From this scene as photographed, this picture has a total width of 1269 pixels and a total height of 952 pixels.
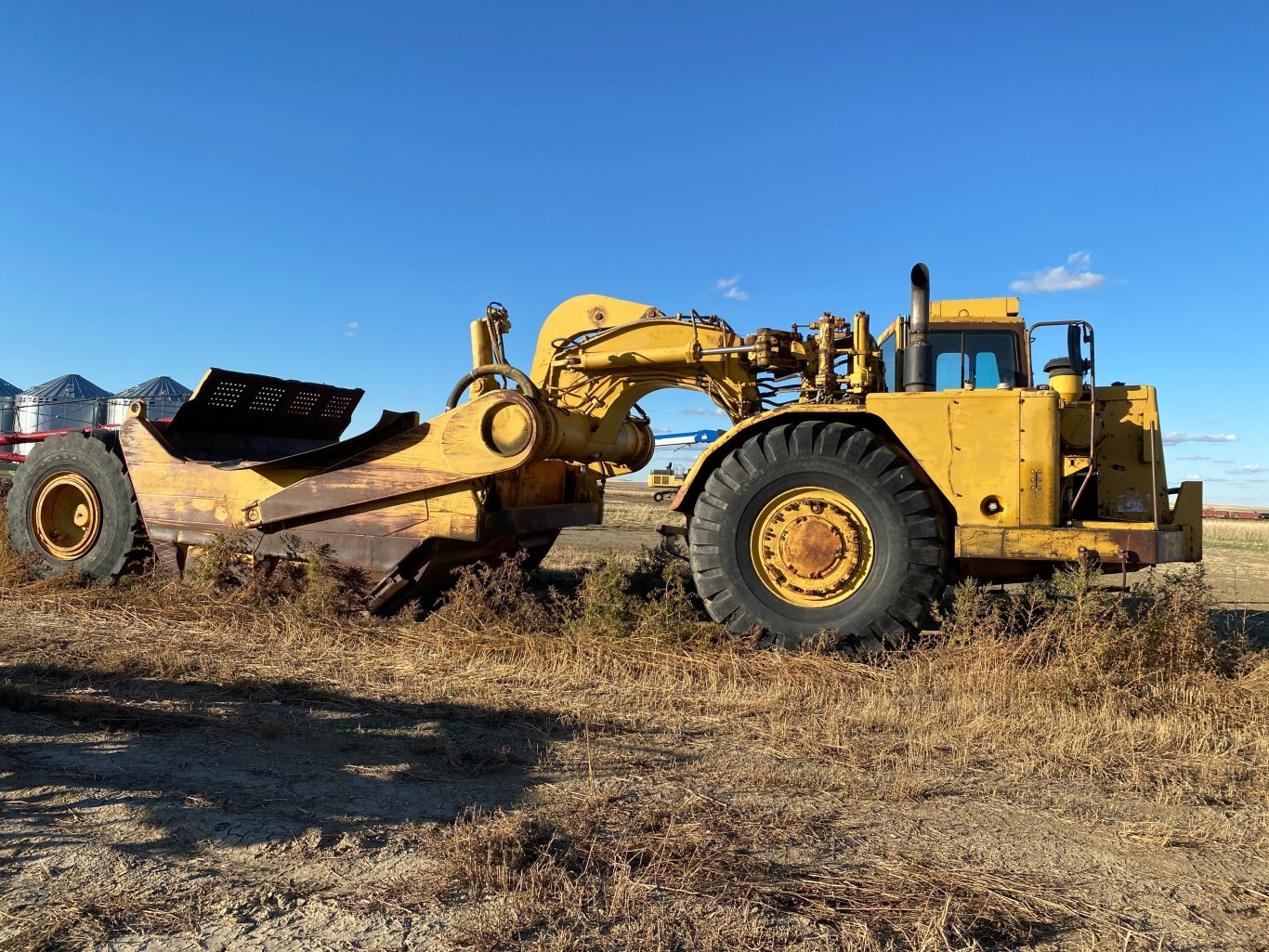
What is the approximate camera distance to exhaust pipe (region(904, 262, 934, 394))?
6.26m

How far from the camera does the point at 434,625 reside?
21.9 ft

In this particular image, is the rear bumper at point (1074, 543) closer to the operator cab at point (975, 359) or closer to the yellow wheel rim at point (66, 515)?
the operator cab at point (975, 359)

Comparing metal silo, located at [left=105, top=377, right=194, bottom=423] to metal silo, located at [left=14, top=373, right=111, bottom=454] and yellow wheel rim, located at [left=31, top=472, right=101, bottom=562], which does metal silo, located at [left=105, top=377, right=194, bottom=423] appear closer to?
metal silo, located at [left=14, top=373, right=111, bottom=454]

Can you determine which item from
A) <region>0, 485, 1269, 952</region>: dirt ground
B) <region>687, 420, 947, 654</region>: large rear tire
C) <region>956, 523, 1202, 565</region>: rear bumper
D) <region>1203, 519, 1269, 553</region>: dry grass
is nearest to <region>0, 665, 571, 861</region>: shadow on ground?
<region>0, 485, 1269, 952</region>: dirt ground

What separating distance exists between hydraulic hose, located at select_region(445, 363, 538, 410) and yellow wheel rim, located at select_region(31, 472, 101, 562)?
371 cm

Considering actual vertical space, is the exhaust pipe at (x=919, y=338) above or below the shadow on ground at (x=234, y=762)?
above

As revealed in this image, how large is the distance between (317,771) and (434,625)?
3.06m

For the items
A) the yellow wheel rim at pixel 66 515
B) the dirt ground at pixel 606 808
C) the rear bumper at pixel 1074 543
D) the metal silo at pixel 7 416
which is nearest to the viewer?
the dirt ground at pixel 606 808

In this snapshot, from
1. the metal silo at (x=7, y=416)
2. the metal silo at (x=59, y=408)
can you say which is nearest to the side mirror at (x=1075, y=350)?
the metal silo at (x=59, y=408)

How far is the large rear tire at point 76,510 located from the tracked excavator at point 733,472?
0.08 feet

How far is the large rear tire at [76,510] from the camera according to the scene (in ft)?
27.0

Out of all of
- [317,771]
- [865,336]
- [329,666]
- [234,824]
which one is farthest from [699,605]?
[234,824]

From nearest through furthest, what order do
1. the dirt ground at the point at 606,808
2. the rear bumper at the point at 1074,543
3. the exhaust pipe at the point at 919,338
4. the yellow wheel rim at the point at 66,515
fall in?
the dirt ground at the point at 606,808 < the rear bumper at the point at 1074,543 < the exhaust pipe at the point at 919,338 < the yellow wheel rim at the point at 66,515

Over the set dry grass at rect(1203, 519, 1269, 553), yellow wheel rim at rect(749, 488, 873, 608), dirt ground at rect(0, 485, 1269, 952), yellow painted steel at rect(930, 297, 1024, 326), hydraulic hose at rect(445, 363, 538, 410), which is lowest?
dirt ground at rect(0, 485, 1269, 952)
